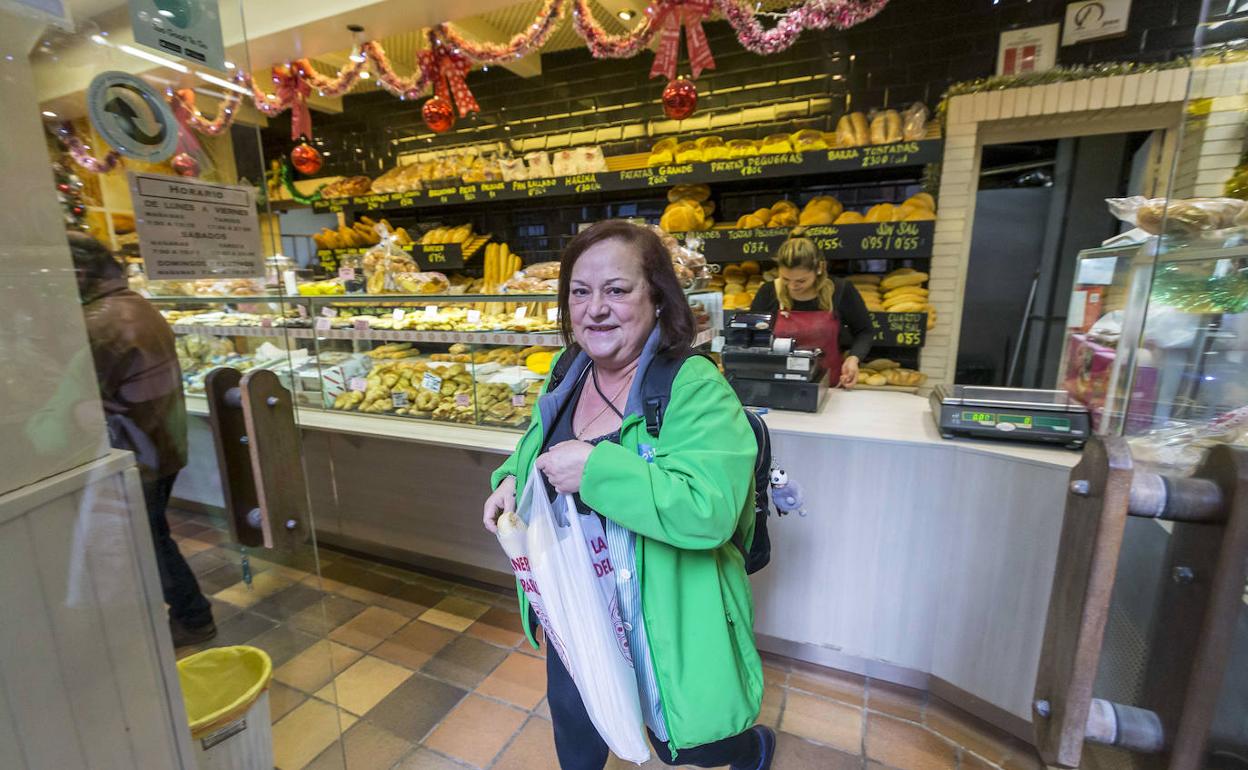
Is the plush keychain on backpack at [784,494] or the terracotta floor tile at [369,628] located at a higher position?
the plush keychain on backpack at [784,494]

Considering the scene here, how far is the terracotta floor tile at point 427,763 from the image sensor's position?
1.84 m

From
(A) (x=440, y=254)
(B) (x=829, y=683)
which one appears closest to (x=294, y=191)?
(A) (x=440, y=254)

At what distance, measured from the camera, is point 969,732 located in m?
1.94

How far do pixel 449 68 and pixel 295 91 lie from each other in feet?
4.61

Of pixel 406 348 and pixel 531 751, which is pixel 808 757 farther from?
pixel 406 348

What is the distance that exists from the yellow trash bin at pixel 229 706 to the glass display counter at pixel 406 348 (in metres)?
1.08

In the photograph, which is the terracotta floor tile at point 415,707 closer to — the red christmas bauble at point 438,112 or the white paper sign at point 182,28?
the white paper sign at point 182,28

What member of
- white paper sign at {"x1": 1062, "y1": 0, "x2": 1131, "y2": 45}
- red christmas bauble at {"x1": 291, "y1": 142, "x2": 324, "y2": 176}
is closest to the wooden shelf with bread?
red christmas bauble at {"x1": 291, "y1": 142, "x2": 324, "y2": 176}

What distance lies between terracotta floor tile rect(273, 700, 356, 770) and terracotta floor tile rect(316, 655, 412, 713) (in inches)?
1.8

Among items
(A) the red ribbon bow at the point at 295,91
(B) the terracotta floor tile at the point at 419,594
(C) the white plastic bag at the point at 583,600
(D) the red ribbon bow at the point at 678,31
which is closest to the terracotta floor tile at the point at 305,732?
(B) the terracotta floor tile at the point at 419,594

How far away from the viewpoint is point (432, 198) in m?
4.98

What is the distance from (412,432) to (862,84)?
3.91 metres

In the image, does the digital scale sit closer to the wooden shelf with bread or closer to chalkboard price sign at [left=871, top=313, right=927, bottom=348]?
chalkboard price sign at [left=871, top=313, right=927, bottom=348]

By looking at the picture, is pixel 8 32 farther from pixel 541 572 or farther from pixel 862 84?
pixel 862 84
